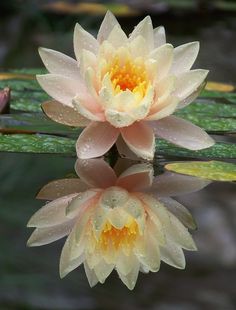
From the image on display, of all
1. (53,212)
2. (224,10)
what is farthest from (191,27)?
(53,212)

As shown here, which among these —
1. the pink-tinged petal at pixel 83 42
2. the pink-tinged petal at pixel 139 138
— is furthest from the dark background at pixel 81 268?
the pink-tinged petal at pixel 83 42

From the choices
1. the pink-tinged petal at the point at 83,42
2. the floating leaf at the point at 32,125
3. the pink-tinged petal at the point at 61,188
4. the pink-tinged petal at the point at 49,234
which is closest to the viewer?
the pink-tinged petal at the point at 49,234

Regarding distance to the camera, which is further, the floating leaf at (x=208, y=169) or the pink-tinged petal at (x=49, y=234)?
the floating leaf at (x=208, y=169)

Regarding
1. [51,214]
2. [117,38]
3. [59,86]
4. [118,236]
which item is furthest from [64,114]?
[118,236]

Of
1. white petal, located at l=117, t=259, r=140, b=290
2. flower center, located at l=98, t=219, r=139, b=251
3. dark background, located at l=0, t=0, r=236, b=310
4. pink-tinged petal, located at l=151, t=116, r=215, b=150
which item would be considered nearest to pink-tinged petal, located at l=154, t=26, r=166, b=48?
pink-tinged petal, located at l=151, t=116, r=215, b=150

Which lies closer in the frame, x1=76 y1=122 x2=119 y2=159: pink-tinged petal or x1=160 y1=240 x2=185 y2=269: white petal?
x1=160 y1=240 x2=185 y2=269: white petal

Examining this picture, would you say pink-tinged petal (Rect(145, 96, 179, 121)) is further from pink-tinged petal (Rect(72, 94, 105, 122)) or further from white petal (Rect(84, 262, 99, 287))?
white petal (Rect(84, 262, 99, 287))

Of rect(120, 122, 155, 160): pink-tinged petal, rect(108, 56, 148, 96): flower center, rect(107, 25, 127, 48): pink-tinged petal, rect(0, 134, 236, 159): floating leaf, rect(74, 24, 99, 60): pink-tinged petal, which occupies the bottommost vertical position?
rect(0, 134, 236, 159): floating leaf

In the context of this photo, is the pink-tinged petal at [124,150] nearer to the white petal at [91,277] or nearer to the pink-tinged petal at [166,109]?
the pink-tinged petal at [166,109]
